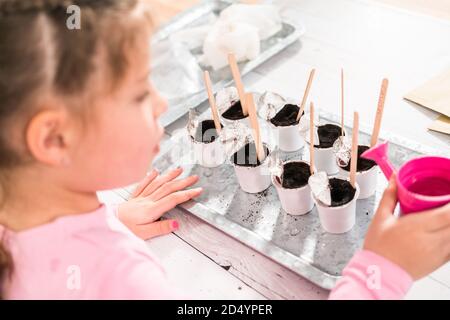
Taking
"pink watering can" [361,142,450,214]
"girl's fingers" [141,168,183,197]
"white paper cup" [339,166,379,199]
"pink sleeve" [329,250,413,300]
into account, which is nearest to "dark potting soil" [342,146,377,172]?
"white paper cup" [339,166,379,199]

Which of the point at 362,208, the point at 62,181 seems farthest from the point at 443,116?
the point at 62,181

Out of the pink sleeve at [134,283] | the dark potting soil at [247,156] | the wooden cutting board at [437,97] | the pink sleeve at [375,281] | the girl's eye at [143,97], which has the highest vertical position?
the girl's eye at [143,97]

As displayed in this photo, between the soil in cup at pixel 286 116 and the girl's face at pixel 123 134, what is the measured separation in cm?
39

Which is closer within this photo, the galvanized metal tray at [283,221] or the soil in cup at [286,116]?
the galvanized metal tray at [283,221]

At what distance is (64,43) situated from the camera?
1.79 feet

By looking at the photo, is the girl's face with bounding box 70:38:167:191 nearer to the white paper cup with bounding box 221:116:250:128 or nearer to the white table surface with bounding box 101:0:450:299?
the white table surface with bounding box 101:0:450:299

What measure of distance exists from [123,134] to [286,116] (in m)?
0.49

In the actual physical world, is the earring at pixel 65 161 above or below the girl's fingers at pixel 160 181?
above

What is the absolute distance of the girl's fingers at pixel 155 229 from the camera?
36.5 inches

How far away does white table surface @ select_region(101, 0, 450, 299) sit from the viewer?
83cm

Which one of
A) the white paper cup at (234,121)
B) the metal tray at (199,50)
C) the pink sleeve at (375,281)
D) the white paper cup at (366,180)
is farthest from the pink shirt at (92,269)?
the metal tray at (199,50)

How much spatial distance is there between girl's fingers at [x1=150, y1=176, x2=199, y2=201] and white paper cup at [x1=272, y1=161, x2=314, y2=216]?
0.18 metres

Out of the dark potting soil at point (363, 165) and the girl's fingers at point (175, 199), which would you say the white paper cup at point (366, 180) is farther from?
the girl's fingers at point (175, 199)
